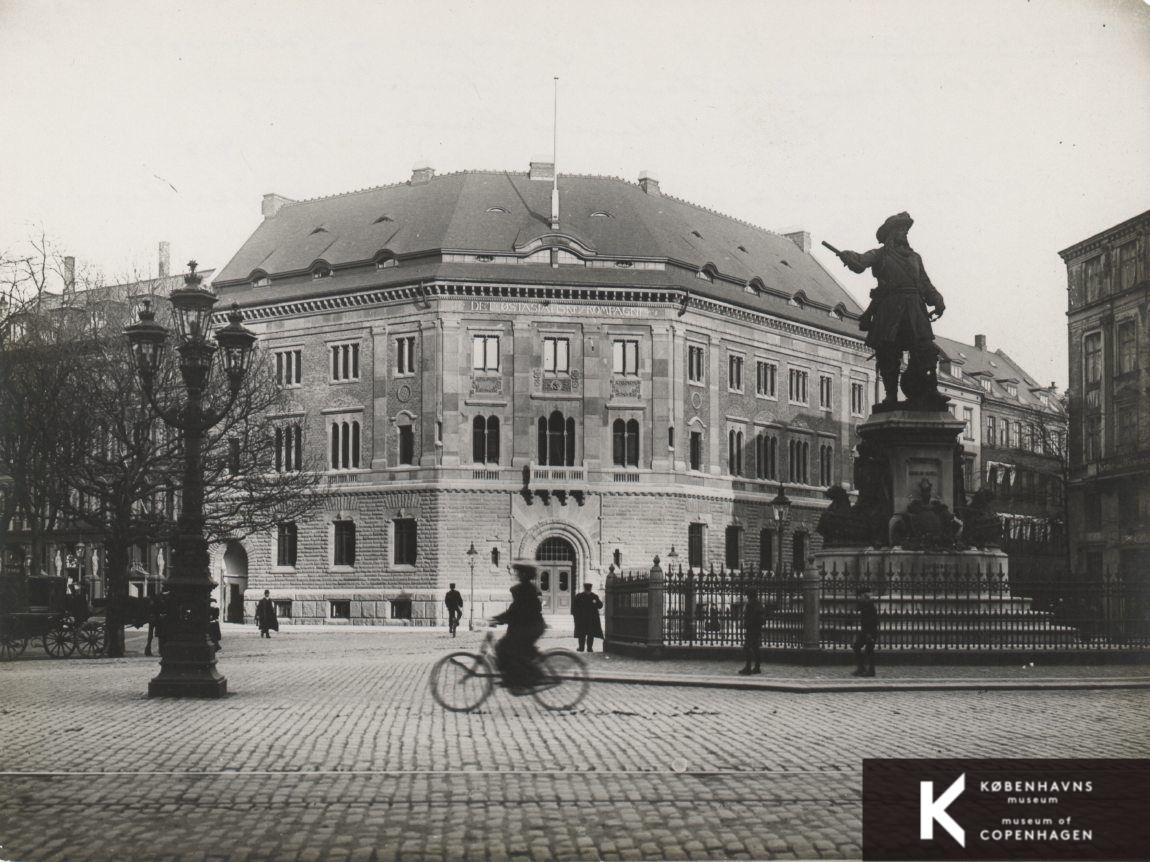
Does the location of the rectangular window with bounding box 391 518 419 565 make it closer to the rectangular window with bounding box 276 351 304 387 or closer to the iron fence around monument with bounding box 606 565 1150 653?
the rectangular window with bounding box 276 351 304 387

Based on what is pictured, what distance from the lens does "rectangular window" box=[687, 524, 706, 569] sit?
57938 millimetres

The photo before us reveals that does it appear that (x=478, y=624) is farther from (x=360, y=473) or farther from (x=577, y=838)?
(x=577, y=838)

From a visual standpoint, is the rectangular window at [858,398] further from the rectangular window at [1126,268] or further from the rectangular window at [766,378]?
the rectangular window at [1126,268]

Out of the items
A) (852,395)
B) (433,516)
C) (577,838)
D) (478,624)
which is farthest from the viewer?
(852,395)

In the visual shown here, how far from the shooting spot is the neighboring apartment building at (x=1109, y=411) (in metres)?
20.1

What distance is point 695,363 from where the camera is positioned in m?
59.5

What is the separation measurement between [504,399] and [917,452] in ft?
111

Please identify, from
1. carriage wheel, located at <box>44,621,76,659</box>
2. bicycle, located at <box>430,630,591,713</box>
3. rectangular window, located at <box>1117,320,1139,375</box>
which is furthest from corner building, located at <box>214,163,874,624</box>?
bicycle, located at <box>430,630,591,713</box>

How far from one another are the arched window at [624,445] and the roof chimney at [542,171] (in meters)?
13.9

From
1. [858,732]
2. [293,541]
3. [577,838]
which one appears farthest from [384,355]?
[577,838]

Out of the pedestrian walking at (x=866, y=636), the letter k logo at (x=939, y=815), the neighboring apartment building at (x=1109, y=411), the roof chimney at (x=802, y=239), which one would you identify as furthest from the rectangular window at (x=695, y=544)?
the letter k logo at (x=939, y=815)

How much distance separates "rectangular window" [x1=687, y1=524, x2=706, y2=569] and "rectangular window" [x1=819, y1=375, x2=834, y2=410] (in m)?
13.0

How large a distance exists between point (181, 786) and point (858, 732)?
6970 mm

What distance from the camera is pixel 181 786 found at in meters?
10.2
